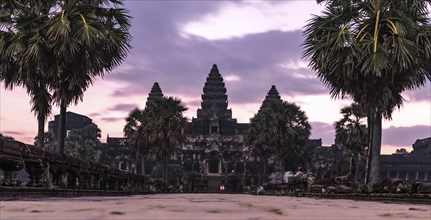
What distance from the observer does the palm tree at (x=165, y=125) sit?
62.5 m

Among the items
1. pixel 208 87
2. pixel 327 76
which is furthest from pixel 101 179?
pixel 208 87

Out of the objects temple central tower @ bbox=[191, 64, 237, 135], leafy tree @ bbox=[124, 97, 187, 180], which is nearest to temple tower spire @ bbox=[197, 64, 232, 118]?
temple central tower @ bbox=[191, 64, 237, 135]

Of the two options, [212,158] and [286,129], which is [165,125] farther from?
[212,158]

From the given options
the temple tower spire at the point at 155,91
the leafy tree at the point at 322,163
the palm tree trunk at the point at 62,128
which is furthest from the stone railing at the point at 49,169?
the temple tower spire at the point at 155,91

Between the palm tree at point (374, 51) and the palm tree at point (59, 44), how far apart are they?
767cm

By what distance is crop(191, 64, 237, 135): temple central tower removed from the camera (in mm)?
131875

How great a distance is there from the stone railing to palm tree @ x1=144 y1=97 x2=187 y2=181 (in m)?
41.4

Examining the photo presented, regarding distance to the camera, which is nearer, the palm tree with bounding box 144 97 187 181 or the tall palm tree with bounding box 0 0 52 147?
the tall palm tree with bounding box 0 0 52 147

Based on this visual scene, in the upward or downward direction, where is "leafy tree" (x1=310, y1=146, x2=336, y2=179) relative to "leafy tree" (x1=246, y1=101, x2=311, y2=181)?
downward

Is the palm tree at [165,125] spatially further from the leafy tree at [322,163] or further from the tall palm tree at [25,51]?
the tall palm tree at [25,51]

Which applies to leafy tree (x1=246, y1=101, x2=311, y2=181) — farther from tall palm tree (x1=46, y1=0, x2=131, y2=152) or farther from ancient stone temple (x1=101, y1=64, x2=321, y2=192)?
tall palm tree (x1=46, y1=0, x2=131, y2=152)

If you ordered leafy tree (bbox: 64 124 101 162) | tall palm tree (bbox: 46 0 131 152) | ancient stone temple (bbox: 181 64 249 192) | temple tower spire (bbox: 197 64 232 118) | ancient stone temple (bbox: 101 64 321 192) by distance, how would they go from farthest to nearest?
temple tower spire (bbox: 197 64 232 118) < ancient stone temple (bbox: 181 64 249 192) < ancient stone temple (bbox: 101 64 321 192) < leafy tree (bbox: 64 124 101 162) < tall palm tree (bbox: 46 0 131 152)

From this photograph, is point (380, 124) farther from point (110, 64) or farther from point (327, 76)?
point (110, 64)

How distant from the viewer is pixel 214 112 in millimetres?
131875
